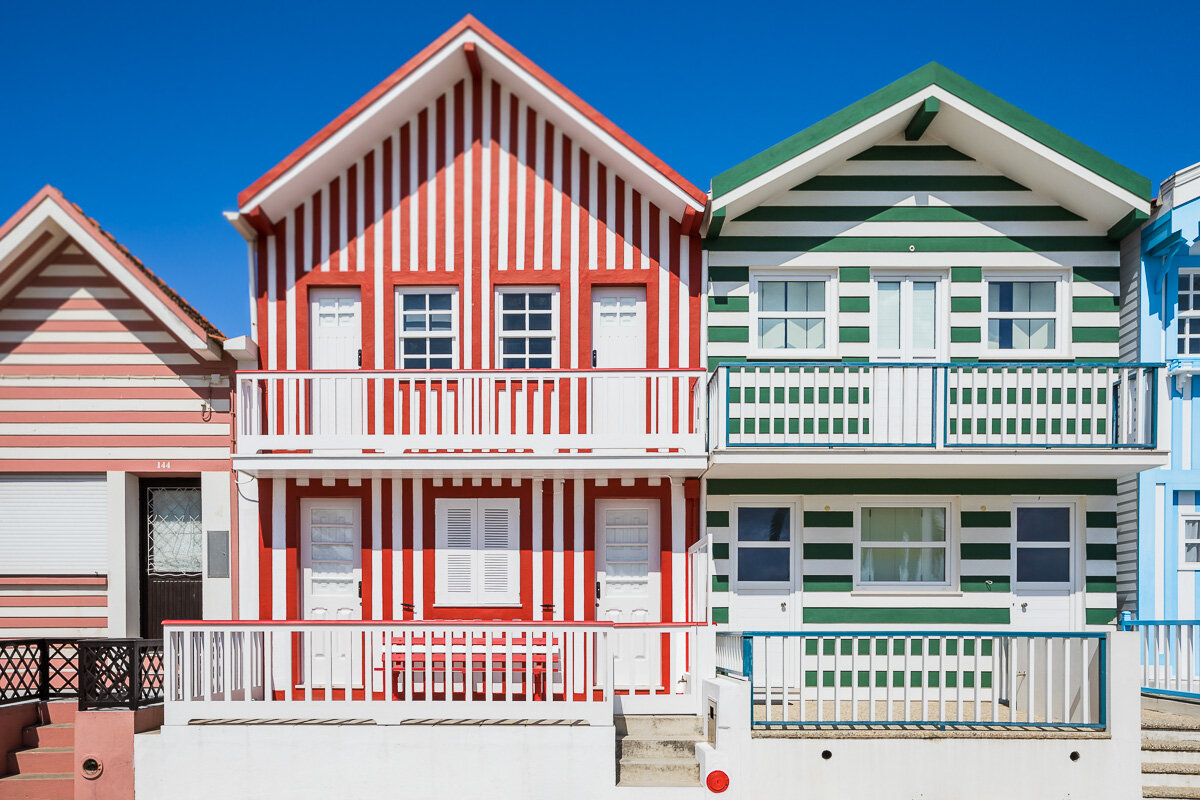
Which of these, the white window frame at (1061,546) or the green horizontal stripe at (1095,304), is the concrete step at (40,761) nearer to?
the white window frame at (1061,546)

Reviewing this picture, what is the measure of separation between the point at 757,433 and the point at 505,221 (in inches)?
180

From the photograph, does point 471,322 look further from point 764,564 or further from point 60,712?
point 60,712

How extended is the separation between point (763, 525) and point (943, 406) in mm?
2959

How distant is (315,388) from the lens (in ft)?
37.9

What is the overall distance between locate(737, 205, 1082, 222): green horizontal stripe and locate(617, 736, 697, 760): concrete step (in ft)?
22.8

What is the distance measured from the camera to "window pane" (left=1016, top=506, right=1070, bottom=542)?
12.5 meters

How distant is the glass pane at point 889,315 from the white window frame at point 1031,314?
113 centimetres

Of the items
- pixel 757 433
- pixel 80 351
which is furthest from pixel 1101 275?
pixel 80 351

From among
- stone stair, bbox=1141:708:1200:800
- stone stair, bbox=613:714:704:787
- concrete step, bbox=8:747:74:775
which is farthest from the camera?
concrete step, bbox=8:747:74:775

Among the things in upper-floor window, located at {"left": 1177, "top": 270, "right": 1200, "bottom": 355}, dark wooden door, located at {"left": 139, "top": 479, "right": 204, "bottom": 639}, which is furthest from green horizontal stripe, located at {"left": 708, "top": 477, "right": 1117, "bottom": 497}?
dark wooden door, located at {"left": 139, "top": 479, "right": 204, "bottom": 639}

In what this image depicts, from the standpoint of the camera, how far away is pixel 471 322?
12.5m

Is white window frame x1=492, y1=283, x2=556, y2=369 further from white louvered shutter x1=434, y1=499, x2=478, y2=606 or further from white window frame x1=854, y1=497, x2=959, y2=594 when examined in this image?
white window frame x1=854, y1=497, x2=959, y2=594

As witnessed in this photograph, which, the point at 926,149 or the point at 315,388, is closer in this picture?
the point at 315,388

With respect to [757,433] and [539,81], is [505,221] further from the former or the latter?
[757,433]
